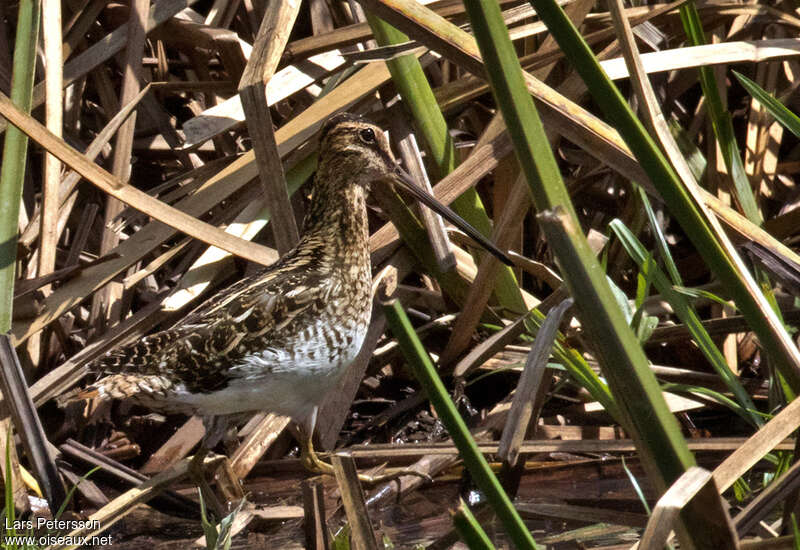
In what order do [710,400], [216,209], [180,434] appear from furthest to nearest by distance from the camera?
[216,209], [180,434], [710,400]

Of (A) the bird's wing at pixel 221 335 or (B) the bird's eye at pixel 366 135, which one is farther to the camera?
(B) the bird's eye at pixel 366 135

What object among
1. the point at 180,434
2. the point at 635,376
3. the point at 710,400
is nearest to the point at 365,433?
the point at 180,434

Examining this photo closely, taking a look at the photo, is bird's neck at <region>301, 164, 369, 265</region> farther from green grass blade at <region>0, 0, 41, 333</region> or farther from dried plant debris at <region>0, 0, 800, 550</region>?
green grass blade at <region>0, 0, 41, 333</region>

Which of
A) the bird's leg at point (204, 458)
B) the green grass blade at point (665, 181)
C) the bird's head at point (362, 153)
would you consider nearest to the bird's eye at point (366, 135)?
the bird's head at point (362, 153)

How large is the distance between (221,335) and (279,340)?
17 cm

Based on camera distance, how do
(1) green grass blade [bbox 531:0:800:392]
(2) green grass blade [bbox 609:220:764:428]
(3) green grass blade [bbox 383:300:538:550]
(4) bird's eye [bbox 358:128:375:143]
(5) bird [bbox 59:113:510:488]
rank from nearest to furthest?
(3) green grass blade [bbox 383:300:538:550]
(1) green grass blade [bbox 531:0:800:392]
(2) green grass blade [bbox 609:220:764:428]
(5) bird [bbox 59:113:510:488]
(4) bird's eye [bbox 358:128:375:143]

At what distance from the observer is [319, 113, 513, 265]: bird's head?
3.54m

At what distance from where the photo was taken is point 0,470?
134 inches

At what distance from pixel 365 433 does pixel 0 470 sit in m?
1.21

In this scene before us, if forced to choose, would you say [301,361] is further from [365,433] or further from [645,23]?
[645,23]

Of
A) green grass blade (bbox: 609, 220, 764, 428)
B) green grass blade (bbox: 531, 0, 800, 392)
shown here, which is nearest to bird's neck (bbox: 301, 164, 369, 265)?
green grass blade (bbox: 609, 220, 764, 428)

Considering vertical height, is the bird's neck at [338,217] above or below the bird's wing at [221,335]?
above

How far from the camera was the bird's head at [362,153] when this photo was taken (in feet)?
11.6

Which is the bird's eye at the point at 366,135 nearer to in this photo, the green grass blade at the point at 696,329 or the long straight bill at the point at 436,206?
the long straight bill at the point at 436,206
